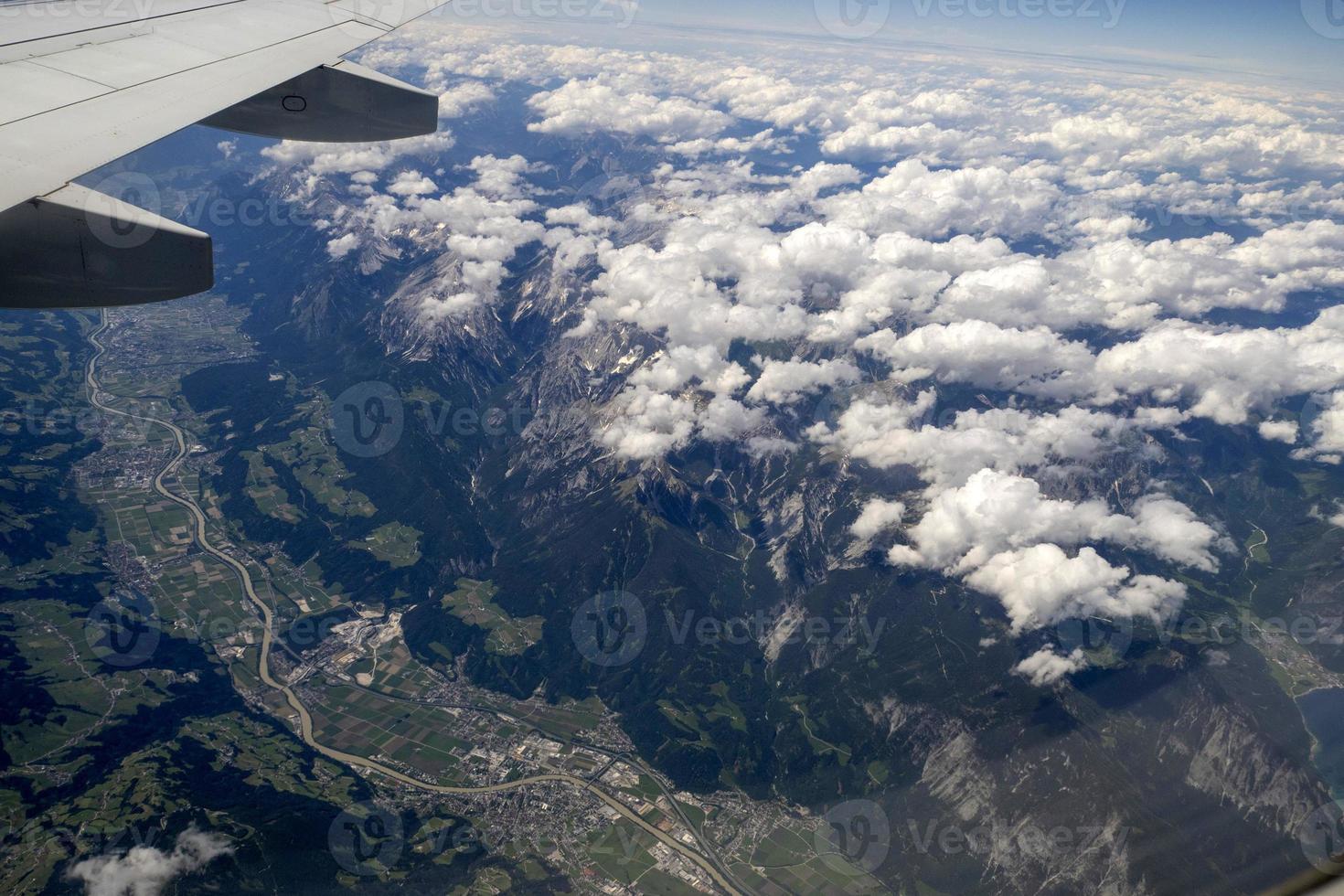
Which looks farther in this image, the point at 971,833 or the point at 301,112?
the point at 971,833

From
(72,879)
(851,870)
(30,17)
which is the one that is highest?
(30,17)

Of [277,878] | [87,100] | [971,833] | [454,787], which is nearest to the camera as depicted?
[87,100]

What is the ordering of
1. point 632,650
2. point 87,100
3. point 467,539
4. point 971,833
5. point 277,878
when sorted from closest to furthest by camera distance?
point 87,100 < point 277,878 < point 971,833 < point 632,650 < point 467,539

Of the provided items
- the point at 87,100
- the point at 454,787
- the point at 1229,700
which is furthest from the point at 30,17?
the point at 1229,700

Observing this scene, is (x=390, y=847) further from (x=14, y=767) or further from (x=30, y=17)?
(x=30, y=17)

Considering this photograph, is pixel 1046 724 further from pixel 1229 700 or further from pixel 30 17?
pixel 30 17

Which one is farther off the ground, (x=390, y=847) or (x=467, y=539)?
(x=390, y=847)

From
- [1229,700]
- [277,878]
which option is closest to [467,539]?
[277,878]
